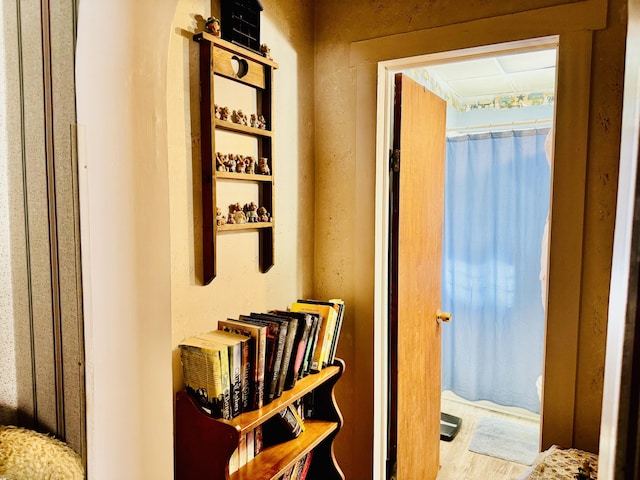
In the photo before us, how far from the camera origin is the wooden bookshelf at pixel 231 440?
1202 mm

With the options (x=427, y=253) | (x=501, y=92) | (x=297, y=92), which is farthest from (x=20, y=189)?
(x=501, y=92)

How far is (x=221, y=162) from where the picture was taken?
4.64 feet

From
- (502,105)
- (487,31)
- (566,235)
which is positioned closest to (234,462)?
(566,235)

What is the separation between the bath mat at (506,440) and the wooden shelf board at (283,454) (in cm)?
164

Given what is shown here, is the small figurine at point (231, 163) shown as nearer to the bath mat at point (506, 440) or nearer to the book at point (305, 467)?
the book at point (305, 467)

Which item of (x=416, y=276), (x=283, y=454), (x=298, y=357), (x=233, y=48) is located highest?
(x=233, y=48)

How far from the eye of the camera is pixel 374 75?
178cm

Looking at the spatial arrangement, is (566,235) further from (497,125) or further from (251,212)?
(497,125)

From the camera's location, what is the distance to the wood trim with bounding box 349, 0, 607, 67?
55.6 inches

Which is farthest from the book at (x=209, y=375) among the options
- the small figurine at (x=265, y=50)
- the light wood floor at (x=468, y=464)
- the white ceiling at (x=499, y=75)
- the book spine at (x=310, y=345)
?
the white ceiling at (x=499, y=75)

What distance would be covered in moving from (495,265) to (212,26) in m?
2.62

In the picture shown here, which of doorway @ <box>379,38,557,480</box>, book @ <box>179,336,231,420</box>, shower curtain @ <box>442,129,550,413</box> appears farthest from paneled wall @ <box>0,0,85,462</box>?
shower curtain @ <box>442,129,550,413</box>

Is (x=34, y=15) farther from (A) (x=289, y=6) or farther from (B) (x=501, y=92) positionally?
(B) (x=501, y=92)

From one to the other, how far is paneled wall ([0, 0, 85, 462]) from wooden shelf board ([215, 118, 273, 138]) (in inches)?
19.2
